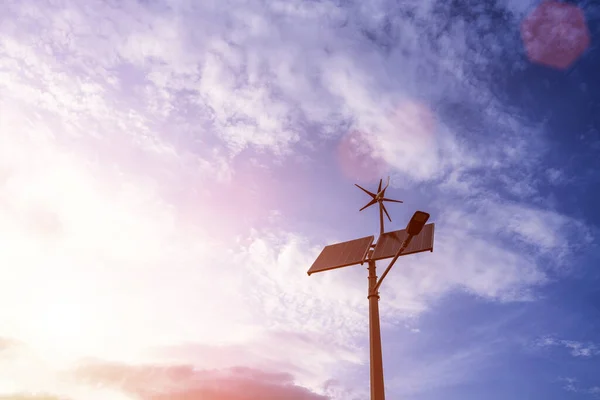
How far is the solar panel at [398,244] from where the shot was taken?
13.1 metres

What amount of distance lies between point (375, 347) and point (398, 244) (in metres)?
3.64

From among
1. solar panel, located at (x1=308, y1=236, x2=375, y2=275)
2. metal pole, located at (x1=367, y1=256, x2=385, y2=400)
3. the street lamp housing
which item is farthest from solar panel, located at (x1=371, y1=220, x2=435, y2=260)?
the street lamp housing

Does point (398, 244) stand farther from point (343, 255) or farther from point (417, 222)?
point (417, 222)

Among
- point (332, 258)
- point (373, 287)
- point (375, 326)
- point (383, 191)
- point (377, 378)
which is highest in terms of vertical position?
point (383, 191)

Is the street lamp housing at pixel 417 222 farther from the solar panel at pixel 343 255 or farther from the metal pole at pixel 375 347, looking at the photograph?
the solar panel at pixel 343 255

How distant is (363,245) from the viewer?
48.4 feet

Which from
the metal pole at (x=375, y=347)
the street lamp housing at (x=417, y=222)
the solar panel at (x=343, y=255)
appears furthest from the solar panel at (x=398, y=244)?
the street lamp housing at (x=417, y=222)

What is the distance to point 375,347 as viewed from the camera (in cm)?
1118

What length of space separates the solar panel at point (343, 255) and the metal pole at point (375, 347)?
1.57m

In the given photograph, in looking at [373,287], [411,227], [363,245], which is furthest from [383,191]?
[411,227]

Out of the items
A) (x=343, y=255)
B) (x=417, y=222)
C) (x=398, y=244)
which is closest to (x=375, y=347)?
(x=398, y=244)

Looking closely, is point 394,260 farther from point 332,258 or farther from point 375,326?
point 332,258

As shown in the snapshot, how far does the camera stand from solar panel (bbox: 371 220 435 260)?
1307 centimetres

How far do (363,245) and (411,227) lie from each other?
511 cm
